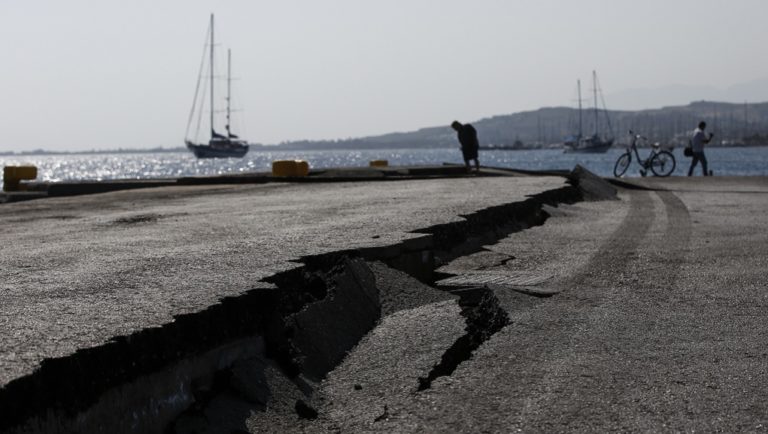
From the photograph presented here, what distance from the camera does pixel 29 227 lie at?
427 inches

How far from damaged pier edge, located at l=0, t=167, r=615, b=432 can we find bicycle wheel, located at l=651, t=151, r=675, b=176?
21827mm

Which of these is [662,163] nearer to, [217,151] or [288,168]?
[288,168]

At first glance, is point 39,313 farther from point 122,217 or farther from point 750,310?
point 122,217

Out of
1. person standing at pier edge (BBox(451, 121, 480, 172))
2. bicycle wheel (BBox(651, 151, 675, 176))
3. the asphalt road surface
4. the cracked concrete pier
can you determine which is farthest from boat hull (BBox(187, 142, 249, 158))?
the asphalt road surface

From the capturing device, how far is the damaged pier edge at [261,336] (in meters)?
3.86

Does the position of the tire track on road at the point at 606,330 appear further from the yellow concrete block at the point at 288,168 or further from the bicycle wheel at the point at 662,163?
the bicycle wheel at the point at 662,163

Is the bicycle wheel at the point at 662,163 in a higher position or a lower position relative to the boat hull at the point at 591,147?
higher

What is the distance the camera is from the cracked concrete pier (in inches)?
172

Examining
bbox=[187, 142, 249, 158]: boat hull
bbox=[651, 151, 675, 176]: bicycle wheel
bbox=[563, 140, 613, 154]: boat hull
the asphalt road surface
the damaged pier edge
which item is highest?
the damaged pier edge

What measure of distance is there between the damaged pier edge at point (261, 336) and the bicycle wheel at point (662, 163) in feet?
71.6

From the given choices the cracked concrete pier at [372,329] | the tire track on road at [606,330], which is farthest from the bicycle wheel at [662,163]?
the cracked concrete pier at [372,329]

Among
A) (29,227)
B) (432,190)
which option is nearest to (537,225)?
(432,190)

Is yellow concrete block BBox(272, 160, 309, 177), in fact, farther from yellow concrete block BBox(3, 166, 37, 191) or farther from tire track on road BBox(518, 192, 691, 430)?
tire track on road BBox(518, 192, 691, 430)

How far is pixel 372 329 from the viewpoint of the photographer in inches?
254
